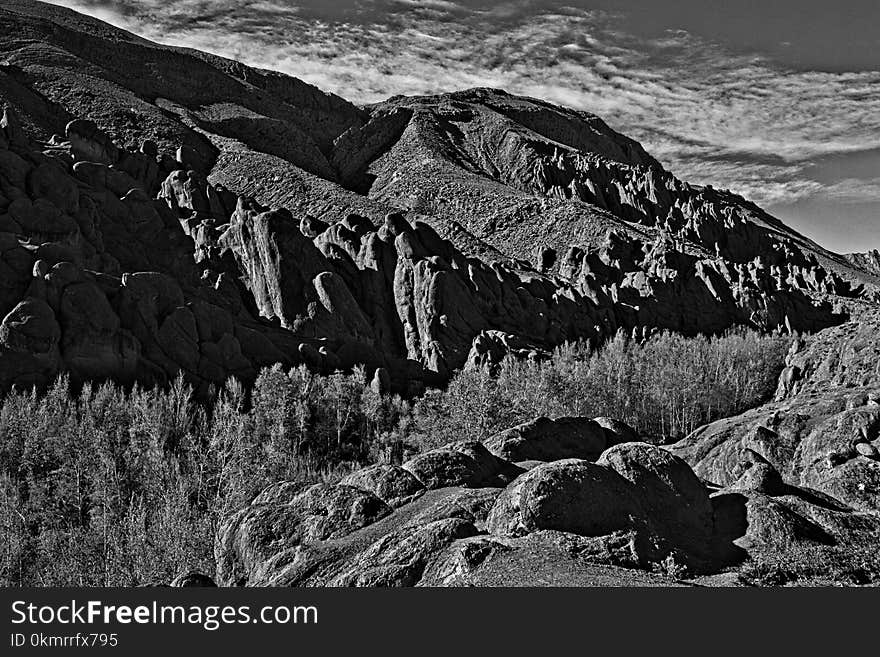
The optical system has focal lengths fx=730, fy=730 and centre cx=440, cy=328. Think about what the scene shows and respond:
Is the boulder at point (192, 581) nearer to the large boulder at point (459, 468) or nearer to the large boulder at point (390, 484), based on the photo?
the large boulder at point (390, 484)

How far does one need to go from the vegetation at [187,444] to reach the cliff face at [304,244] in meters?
6.91

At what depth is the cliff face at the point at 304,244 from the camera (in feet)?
200

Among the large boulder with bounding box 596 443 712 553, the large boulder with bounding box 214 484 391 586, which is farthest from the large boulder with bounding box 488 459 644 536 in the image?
the large boulder with bounding box 214 484 391 586

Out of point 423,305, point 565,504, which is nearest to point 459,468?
point 565,504

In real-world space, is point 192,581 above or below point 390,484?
above

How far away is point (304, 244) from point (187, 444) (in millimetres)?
45417

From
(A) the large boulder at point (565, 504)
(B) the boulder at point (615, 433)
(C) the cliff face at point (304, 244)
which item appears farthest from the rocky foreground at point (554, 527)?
(C) the cliff face at point (304, 244)

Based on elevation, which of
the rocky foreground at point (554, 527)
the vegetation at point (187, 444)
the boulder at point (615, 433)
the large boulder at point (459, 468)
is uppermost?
the rocky foreground at point (554, 527)

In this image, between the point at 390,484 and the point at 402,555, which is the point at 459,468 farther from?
the point at 402,555

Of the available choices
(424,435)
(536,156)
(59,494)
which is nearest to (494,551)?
(59,494)

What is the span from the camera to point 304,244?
89688 millimetres

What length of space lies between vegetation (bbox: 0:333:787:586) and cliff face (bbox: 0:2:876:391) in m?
6.91

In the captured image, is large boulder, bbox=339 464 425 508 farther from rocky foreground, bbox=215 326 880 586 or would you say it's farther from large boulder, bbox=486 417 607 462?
large boulder, bbox=486 417 607 462

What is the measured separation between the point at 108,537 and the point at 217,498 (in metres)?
5.40
